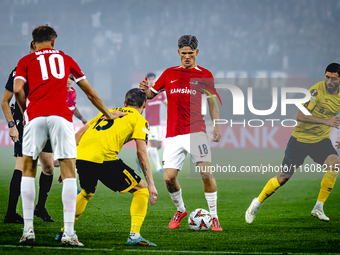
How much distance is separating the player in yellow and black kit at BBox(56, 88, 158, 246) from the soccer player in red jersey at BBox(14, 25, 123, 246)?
0.29 meters

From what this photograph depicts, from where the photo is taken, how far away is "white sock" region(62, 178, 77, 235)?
3.58 m

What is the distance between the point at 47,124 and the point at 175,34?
2345 cm

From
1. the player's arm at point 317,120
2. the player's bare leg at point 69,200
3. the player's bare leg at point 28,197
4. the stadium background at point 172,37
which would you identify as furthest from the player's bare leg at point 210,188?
the stadium background at point 172,37

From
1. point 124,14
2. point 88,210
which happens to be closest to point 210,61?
point 124,14

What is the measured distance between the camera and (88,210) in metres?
6.29

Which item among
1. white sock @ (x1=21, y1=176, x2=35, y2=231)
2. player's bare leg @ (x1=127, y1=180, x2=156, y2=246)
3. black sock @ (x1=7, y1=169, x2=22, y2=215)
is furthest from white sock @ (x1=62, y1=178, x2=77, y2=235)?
black sock @ (x1=7, y1=169, x2=22, y2=215)

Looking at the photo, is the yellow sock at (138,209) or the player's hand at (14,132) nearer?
the yellow sock at (138,209)

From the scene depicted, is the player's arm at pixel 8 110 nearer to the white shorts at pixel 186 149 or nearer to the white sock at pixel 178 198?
the white shorts at pixel 186 149

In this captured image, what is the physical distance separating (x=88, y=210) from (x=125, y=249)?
2757 millimetres

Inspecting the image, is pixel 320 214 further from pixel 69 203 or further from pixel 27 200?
pixel 27 200

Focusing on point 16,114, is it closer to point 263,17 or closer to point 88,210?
point 88,210

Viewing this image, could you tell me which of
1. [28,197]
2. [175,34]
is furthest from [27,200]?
[175,34]

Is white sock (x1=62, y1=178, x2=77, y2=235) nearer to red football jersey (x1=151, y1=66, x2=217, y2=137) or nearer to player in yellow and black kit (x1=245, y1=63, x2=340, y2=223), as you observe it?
red football jersey (x1=151, y1=66, x2=217, y2=137)

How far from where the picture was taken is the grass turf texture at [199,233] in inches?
150
